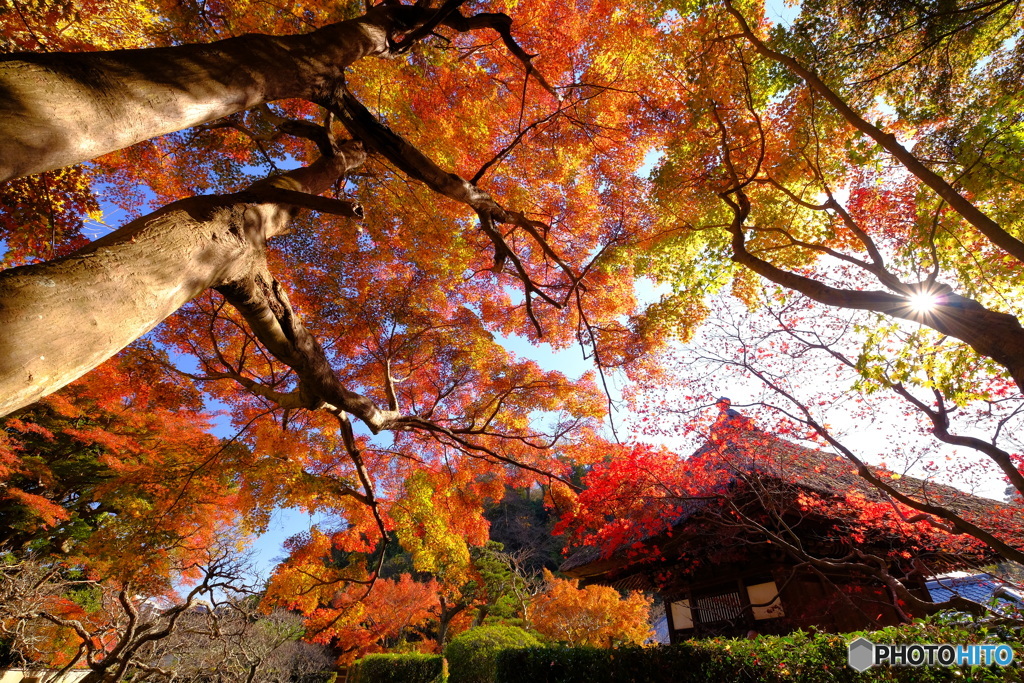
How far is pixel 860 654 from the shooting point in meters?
3.80

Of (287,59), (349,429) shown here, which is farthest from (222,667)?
(287,59)

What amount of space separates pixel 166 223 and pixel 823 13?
611cm

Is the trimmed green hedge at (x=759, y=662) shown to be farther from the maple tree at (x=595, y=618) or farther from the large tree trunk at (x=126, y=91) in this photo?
the large tree trunk at (x=126, y=91)

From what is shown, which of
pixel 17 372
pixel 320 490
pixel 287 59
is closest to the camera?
pixel 17 372

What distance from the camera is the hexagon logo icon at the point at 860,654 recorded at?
3.74 metres

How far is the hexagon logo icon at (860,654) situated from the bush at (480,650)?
301 inches

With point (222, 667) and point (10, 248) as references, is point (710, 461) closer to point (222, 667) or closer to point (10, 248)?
point (222, 667)

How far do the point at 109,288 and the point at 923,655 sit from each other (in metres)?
5.69

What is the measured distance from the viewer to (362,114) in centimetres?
362

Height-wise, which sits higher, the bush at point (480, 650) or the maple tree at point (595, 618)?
the maple tree at point (595, 618)

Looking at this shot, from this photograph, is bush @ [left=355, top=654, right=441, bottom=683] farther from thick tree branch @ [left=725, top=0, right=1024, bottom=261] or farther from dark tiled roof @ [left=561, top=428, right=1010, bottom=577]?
thick tree branch @ [left=725, top=0, right=1024, bottom=261]

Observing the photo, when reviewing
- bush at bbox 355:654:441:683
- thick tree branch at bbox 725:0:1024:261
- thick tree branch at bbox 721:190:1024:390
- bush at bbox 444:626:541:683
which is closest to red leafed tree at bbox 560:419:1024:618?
thick tree branch at bbox 721:190:1024:390

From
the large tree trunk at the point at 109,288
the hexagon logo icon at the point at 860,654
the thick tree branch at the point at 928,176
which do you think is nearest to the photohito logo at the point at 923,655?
the hexagon logo icon at the point at 860,654

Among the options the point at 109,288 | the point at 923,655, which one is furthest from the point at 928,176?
the point at 109,288
